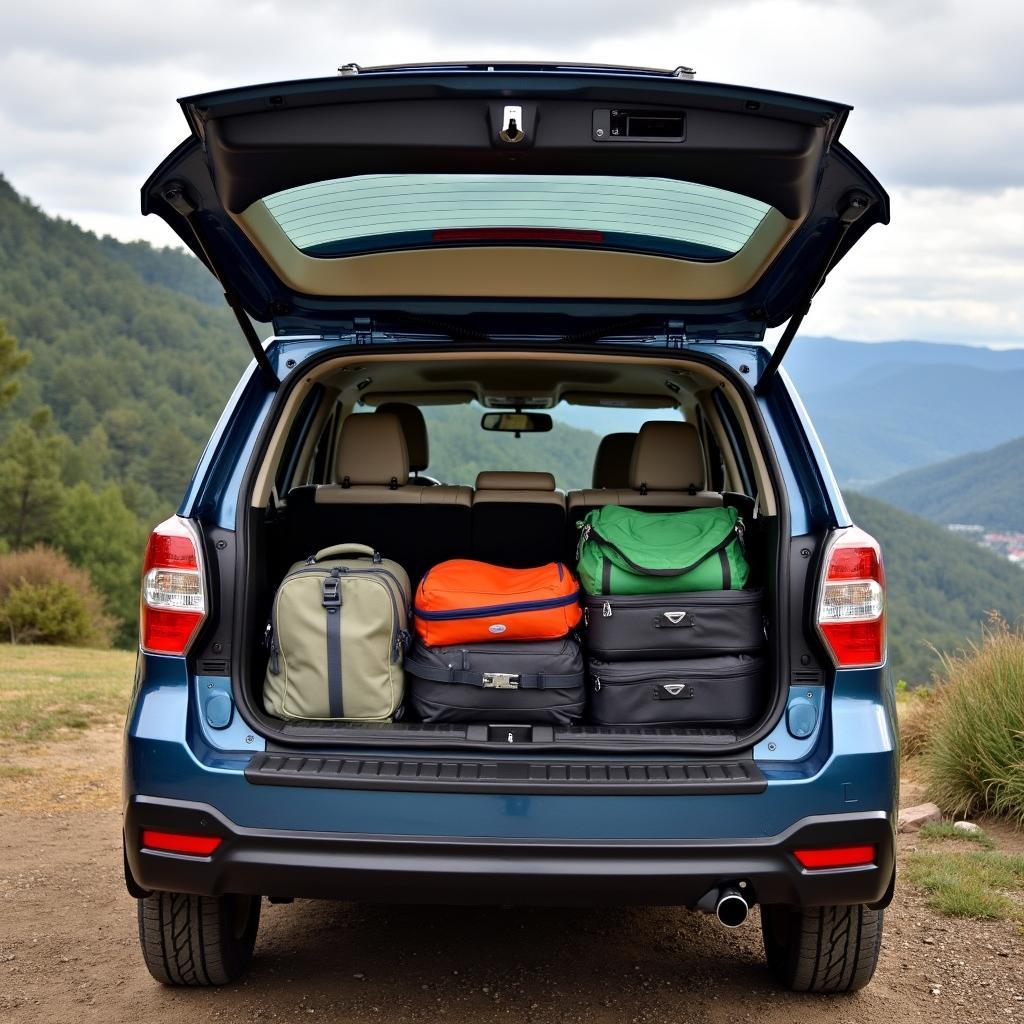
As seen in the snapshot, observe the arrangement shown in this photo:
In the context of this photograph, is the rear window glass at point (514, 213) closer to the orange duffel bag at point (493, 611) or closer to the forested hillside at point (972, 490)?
the orange duffel bag at point (493, 611)

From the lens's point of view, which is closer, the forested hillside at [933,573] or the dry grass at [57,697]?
the dry grass at [57,697]

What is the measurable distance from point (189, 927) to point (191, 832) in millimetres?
565

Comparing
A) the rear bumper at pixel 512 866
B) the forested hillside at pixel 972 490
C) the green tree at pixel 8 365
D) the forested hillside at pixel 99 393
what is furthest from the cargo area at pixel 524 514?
the forested hillside at pixel 972 490

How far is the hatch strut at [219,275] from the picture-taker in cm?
269

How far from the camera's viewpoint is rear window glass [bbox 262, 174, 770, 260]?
2.76 meters

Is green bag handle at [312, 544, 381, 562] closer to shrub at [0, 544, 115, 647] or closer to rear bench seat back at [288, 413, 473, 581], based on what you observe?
rear bench seat back at [288, 413, 473, 581]

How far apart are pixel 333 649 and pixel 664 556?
918 millimetres

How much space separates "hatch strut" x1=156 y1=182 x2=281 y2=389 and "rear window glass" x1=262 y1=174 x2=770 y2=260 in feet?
0.61

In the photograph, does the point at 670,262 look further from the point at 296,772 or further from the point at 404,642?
the point at 296,772

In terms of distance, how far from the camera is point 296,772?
258 cm

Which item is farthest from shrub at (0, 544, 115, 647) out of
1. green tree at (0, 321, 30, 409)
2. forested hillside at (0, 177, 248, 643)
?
forested hillside at (0, 177, 248, 643)

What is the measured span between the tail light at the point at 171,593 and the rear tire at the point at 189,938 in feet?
2.25

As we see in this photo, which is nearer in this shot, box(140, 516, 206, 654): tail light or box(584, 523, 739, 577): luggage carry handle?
box(140, 516, 206, 654): tail light

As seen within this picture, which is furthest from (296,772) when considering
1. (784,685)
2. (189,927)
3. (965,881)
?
(965,881)
